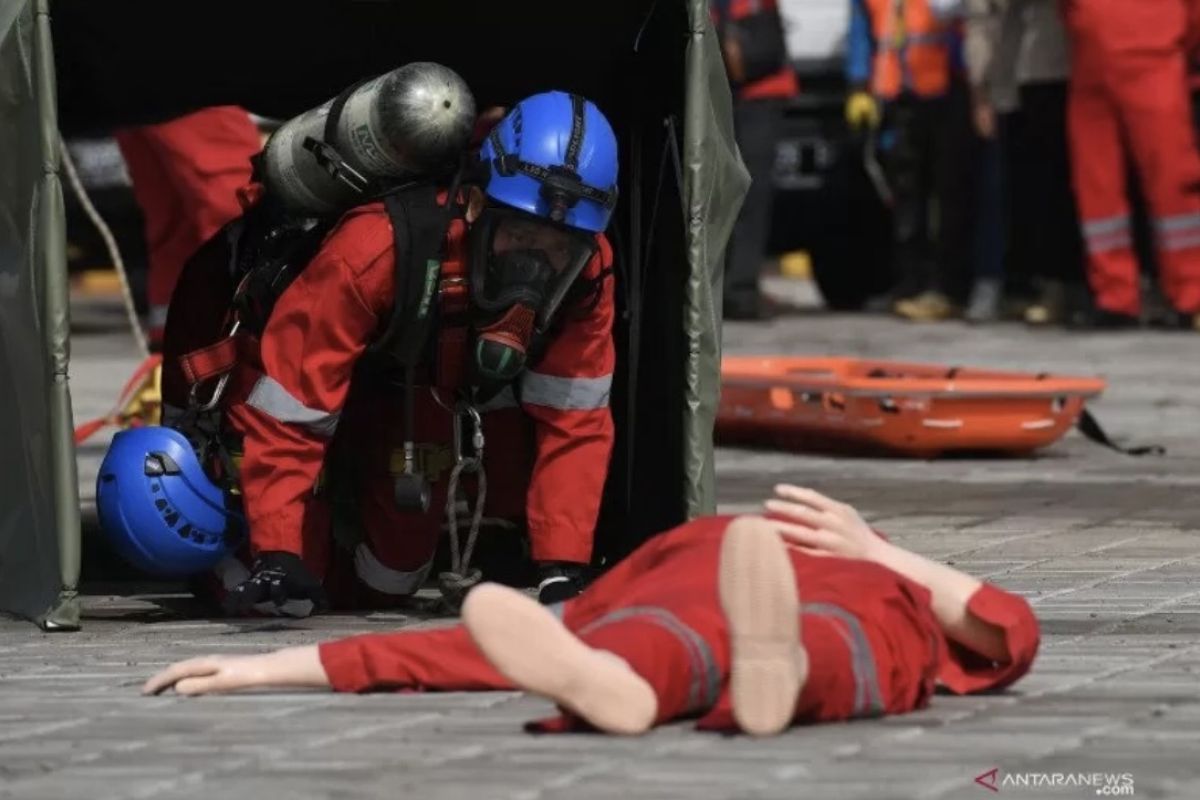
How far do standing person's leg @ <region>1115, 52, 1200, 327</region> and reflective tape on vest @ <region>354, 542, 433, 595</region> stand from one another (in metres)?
8.67

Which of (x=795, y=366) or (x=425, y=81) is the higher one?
(x=425, y=81)

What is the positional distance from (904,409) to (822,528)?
5552 millimetres

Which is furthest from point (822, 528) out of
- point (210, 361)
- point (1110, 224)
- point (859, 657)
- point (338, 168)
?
point (1110, 224)

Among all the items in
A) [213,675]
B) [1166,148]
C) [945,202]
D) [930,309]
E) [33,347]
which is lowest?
[930,309]

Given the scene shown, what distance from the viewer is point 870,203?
19.1m

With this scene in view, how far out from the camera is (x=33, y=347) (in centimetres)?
754

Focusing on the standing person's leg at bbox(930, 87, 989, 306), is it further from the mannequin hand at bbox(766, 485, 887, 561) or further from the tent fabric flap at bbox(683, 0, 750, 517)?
the mannequin hand at bbox(766, 485, 887, 561)

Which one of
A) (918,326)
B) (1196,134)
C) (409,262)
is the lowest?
(918,326)

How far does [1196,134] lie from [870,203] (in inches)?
104

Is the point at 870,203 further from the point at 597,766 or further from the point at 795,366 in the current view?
the point at 597,766

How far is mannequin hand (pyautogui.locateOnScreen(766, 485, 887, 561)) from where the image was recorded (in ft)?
20.1

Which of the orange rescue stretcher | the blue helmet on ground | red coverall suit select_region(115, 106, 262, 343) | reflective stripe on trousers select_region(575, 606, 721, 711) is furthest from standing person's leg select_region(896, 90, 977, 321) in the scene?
reflective stripe on trousers select_region(575, 606, 721, 711)

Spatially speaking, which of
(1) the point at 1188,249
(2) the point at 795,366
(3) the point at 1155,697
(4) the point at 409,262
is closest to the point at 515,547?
(4) the point at 409,262

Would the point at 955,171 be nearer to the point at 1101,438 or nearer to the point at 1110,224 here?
the point at 1110,224
